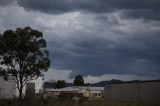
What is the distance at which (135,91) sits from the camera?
7156 centimetres

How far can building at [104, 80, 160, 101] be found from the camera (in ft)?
215

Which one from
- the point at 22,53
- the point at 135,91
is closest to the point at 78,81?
the point at 135,91

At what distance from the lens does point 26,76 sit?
50.4 m

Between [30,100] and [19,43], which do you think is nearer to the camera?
[30,100]

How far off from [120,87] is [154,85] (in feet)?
44.5

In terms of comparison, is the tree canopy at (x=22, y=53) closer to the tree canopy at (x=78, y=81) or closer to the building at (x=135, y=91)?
the building at (x=135, y=91)

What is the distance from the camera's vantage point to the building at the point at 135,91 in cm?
6544

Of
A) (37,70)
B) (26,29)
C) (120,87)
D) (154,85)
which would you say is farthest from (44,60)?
(120,87)

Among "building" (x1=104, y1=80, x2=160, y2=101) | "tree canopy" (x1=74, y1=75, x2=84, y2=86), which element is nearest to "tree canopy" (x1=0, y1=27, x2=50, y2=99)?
"building" (x1=104, y1=80, x2=160, y2=101)

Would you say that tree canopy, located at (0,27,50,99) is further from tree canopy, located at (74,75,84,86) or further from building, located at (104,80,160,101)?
tree canopy, located at (74,75,84,86)

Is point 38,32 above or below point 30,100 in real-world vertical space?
above

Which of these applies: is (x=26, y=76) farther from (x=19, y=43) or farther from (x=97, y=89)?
(x=97, y=89)

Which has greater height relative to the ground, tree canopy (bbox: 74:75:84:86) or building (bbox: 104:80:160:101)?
tree canopy (bbox: 74:75:84:86)

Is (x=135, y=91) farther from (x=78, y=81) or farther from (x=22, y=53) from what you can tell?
(x=78, y=81)
